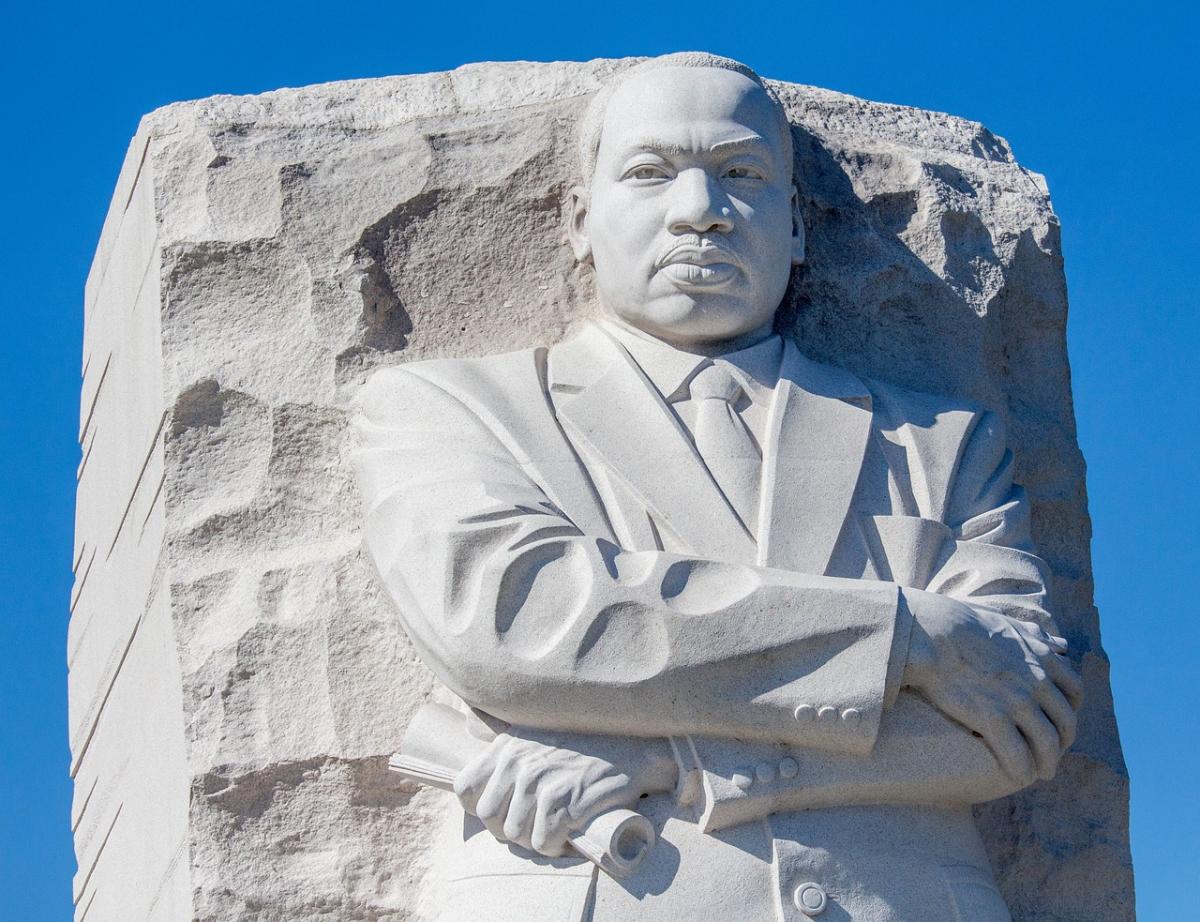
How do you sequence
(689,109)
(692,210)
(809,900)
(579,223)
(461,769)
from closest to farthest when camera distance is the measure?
(809,900)
(461,769)
(692,210)
(689,109)
(579,223)

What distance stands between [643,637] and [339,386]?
1392 millimetres

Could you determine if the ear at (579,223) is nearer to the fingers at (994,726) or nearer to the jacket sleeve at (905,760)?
the jacket sleeve at (905,760)

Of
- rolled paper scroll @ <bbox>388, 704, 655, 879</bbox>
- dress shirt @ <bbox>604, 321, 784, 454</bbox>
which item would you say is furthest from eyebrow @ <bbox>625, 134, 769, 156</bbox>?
rolled paper scroll @ <bbox>388, 704, 655, 879</bbox>

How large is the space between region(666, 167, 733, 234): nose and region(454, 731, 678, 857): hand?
133cm

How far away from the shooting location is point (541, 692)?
510 centimetres

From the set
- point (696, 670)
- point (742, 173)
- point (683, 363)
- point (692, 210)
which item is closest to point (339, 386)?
point (683, 363)

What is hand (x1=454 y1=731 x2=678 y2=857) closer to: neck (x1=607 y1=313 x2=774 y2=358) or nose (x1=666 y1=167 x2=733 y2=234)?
neck (x1=607 y1=313 x2=774 y2=358)

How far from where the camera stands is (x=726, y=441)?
18.5 ft

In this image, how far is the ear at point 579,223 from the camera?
619 cm

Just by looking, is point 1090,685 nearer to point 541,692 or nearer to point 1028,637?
point 1028,637

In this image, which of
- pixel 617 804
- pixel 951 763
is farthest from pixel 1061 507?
pixel 617 804

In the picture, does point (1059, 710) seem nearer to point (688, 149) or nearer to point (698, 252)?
point (698, 252)

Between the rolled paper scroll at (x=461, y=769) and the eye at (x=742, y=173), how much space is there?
152 centimetres

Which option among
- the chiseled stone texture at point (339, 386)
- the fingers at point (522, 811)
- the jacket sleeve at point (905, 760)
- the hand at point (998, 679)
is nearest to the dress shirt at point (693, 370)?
the chiseled stone texture at point (339, 386)
